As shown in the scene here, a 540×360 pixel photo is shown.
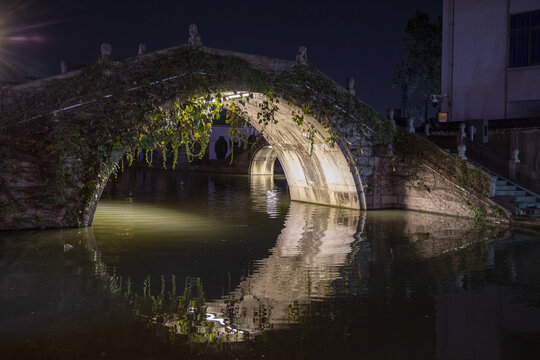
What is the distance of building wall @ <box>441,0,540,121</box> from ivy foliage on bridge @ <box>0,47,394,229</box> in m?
13.8

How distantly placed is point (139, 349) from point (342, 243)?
300 inches

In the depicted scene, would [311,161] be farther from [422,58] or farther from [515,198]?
[422,58]

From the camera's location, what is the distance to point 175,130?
15.7 meters

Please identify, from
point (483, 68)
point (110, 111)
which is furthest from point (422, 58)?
point (110, 111)

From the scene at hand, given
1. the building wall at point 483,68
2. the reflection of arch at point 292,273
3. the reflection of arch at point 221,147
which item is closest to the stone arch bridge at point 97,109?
the reflection of arch at point 292,273

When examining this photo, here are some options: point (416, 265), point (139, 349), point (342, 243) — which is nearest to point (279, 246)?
point (342, 243)

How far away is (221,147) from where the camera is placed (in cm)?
6188

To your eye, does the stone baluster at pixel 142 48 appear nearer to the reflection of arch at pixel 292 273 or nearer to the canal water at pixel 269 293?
the canal water at pixel 269 293

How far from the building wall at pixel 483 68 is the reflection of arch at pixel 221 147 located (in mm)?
36398

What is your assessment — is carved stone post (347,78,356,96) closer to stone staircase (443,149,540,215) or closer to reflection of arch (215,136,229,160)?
stone staircase (443,149,540,215)

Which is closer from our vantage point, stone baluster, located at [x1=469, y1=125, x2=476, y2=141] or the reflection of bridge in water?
the reflection of bridge in water

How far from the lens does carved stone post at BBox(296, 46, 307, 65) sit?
1799cm

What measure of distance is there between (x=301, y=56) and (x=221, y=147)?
145ft

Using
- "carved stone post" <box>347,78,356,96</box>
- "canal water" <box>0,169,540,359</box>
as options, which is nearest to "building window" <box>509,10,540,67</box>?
"carved stone post" <box>347,78,356,96</box>
